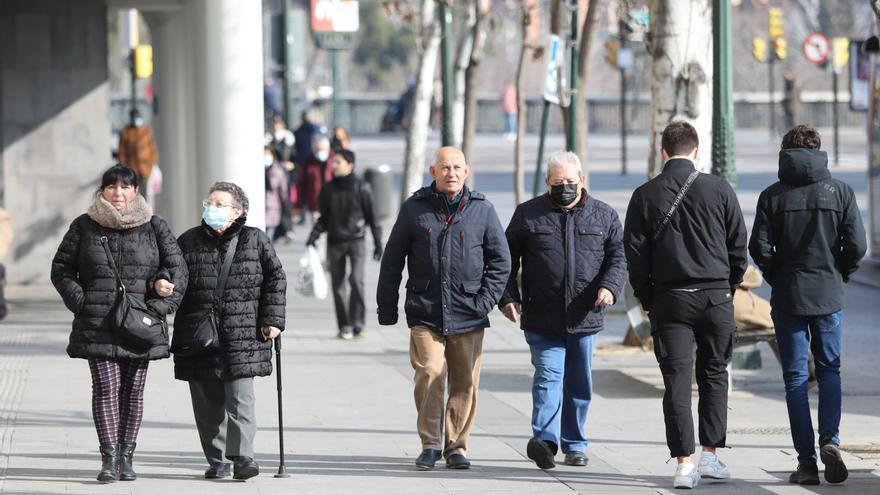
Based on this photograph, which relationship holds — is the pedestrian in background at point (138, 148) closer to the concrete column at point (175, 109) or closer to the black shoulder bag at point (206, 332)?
the concrete column at point (175, 109)

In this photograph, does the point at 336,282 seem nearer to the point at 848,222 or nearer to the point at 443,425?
the point at 443,425

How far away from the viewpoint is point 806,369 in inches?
345

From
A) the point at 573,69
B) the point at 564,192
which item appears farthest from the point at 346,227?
the point at 564,192

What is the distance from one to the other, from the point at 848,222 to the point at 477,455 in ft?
7.61

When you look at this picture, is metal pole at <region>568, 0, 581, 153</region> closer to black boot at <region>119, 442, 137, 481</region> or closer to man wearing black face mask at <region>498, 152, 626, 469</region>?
man wearing black face mask at <region>498, 152, 626, 469</region>

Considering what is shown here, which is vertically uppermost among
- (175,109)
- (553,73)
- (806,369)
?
(553,73)

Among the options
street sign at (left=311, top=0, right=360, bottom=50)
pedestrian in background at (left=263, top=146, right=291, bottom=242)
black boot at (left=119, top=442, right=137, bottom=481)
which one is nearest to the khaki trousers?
black boot at (left=119, top=442, right=137, bottom=481)

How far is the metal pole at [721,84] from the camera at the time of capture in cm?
1223

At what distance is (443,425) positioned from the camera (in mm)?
9523

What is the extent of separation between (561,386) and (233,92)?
6.15 metres

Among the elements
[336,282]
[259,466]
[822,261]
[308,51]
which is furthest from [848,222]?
[308,51]

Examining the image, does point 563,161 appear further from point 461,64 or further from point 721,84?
point 461,64

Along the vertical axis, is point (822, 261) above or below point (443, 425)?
above

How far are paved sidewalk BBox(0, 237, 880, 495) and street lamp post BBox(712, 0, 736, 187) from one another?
1.64m
